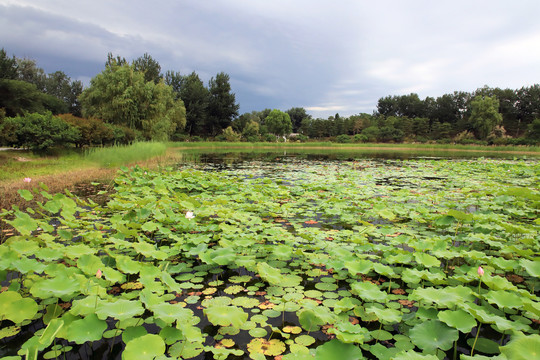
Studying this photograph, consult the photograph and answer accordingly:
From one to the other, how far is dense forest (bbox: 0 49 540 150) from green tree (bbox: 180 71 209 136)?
143mm

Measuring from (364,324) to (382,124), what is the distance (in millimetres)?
51785

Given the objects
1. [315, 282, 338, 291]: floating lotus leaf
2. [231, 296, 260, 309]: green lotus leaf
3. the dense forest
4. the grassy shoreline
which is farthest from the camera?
the dense forest

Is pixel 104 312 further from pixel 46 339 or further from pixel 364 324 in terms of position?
pixel 364 324

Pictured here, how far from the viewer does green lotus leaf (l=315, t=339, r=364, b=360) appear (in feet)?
4.10

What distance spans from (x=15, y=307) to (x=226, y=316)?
1.17 metres

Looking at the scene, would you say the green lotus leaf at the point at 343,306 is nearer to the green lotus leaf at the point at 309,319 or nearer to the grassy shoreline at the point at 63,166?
the green lotus leaf at the point at 309,319

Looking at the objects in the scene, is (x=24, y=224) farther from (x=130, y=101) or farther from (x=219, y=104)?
(x=219, y=104)

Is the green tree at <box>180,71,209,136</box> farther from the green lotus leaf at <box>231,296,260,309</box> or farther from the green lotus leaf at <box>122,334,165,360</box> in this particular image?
the green lotus leaf at <box>122,334,165,360</box>

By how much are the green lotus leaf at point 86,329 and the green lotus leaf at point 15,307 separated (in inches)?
15.6

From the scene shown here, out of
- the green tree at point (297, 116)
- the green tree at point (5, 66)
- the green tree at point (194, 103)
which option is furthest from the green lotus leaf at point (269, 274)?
the green tree at point (297, 116)

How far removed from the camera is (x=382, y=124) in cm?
4888

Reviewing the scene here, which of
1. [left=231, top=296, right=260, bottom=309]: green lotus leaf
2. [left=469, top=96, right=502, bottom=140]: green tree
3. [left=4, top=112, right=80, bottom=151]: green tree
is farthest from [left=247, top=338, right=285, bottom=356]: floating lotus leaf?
[left=469, top=96, right=502, bottom=140]: green tree

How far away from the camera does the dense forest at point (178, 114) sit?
39.6 ft

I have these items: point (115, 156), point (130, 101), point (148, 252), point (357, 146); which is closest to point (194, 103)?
point (130, 101)
